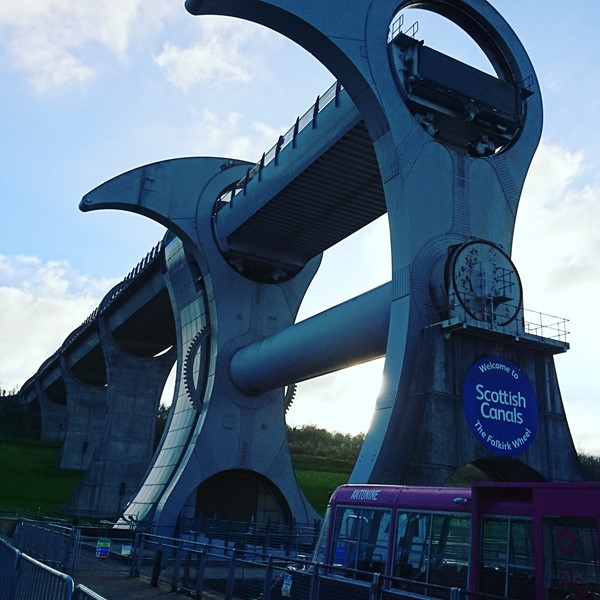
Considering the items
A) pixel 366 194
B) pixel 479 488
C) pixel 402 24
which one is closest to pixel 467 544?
pixel 479 488

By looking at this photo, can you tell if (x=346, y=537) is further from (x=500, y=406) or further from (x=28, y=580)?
(x=28, y=580)

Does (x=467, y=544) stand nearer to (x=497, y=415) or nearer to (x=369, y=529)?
(x=369, y=529)

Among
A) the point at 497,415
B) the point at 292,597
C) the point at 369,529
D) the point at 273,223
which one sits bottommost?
the point at 292,597

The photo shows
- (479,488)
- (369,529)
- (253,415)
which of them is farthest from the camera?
(253,415)

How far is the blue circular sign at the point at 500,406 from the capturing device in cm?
1716

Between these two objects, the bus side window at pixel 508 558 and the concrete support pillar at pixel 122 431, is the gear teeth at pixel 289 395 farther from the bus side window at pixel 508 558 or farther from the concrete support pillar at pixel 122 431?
the bus side window at pixel 508 558

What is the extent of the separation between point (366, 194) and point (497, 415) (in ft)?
37.1

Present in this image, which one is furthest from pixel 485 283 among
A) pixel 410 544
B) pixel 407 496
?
pixel 410 544

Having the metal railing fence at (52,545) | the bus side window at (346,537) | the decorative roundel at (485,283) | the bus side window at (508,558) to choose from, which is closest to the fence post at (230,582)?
the bus side window at (346,537)

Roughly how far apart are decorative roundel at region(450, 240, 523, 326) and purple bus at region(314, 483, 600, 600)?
6.55 m

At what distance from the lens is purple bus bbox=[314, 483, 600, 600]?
29.2ft

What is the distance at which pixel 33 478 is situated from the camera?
203 ft

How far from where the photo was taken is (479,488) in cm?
1051

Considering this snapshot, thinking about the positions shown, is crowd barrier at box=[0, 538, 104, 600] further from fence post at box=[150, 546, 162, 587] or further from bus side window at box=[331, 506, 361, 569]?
fence post at box=[150, 546, 162, 587]
